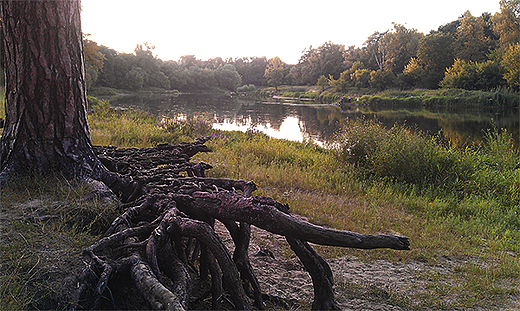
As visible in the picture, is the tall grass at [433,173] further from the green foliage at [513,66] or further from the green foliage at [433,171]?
the green foliage at [513,66]

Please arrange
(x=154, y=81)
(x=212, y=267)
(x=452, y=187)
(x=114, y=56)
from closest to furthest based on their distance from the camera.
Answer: (x=212, y=267), (x=452, y=187), (x=114, y=56), (x=154, y=81)

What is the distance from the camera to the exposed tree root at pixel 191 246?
2.37 m

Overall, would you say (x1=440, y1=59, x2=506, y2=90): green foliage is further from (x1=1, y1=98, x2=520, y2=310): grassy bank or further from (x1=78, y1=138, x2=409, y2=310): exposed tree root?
(x1=78, y1=138, x2=409, y2=310): exposed tree root

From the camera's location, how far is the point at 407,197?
8.45m

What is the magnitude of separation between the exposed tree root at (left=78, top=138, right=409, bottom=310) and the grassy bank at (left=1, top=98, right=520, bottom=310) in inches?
20.6

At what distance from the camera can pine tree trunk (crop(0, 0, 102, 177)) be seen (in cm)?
374

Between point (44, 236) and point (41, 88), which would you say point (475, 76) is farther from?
point (44, 236)

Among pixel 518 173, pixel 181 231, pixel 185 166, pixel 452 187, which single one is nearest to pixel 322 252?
pixel 185 166

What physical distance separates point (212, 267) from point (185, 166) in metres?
2.14

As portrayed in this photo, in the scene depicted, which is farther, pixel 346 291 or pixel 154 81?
pixel 154 81

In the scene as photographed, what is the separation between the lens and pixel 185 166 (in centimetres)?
468

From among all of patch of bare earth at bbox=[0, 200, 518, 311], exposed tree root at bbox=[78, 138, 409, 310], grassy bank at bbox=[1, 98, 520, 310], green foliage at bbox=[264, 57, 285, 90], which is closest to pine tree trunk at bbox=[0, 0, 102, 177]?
grassy bank at bbox=[1, 98, 520, 310]

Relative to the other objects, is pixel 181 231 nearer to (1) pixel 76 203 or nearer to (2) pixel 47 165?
(1) pixel 76 203

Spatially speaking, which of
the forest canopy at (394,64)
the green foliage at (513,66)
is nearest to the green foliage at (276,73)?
the forest canopy at (394,64)
